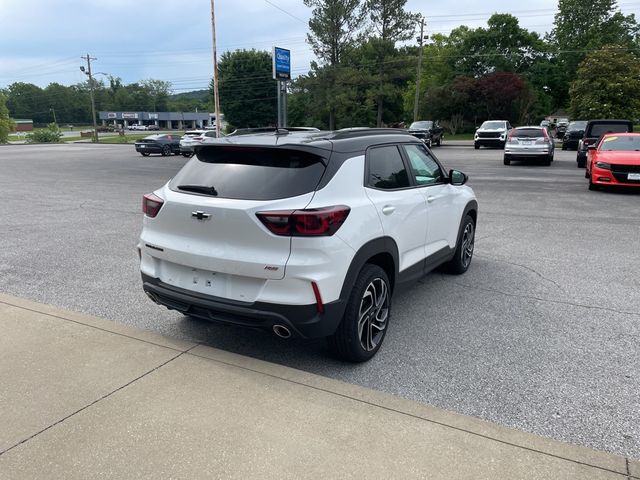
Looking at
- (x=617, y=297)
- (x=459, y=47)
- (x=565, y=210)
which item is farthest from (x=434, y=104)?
(x=617, y=297)

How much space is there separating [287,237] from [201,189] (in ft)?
2.81

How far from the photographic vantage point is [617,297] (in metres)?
5.06

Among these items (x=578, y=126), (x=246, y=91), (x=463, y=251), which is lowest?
(x=463, y=251)

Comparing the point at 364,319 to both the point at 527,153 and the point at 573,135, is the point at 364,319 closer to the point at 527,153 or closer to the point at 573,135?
the point at 527,153

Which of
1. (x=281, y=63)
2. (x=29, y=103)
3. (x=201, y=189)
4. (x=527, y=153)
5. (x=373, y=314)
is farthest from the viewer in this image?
(x=29, y=103)

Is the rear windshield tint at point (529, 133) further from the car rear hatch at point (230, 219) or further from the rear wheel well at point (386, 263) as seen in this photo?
the car rear hatch at point (230, 219)

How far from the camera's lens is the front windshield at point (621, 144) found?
12.4 m

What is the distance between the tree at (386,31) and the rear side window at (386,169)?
5167cm

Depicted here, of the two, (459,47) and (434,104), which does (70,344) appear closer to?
(434,104)

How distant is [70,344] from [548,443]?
134 inches

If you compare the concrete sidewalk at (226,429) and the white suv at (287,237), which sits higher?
the white suv at (287,237)

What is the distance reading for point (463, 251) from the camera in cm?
584

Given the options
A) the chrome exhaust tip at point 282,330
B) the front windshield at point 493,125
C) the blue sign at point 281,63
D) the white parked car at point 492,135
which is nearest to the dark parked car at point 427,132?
the white parked car at point 492,135

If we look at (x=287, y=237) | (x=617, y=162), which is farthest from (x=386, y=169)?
(x=617, y=162)
